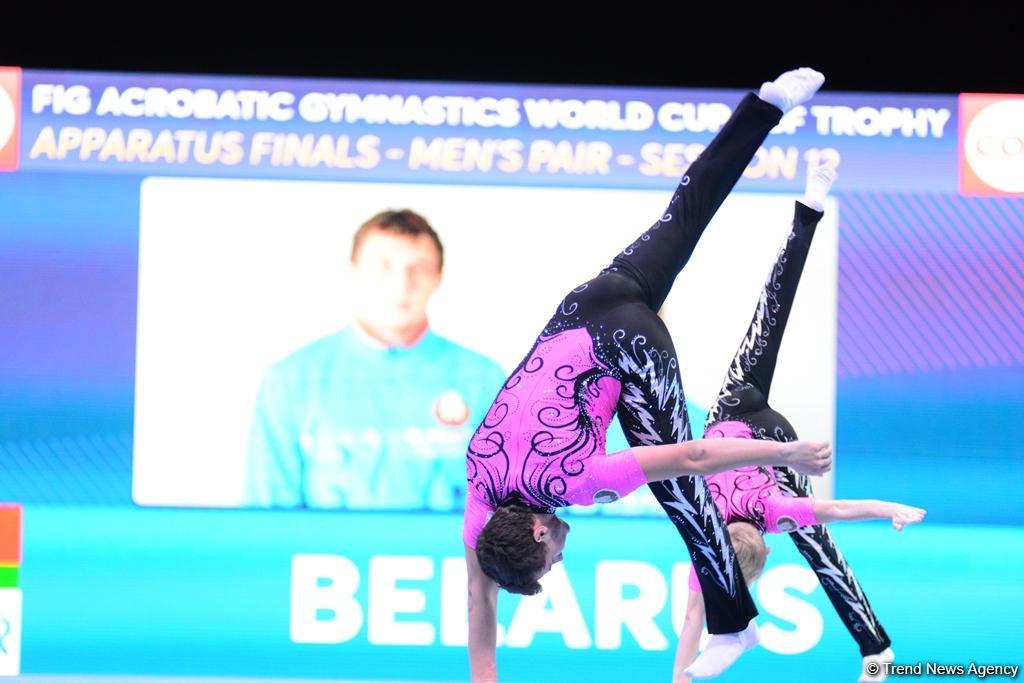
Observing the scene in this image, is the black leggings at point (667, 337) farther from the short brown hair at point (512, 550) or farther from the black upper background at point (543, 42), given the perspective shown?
the black upper background at point (543, 42)

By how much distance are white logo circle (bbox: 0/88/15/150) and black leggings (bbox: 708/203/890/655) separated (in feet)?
11.9

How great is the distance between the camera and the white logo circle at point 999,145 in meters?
5.51

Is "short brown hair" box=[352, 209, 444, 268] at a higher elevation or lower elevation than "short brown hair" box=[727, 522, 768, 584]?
higher

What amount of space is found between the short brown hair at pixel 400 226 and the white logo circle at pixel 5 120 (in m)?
1.74

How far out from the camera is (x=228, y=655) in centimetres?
557

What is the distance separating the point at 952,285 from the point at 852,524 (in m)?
1.25

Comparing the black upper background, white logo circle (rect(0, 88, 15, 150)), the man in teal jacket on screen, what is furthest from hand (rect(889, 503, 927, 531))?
white logo circle (rect(0, 88, 15, 150))

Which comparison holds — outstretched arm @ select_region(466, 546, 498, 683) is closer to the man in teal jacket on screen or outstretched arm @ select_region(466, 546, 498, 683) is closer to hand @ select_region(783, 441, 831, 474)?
hand @ select_region(783, 441, 831, 474)

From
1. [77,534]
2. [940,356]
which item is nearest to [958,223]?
[940,356]

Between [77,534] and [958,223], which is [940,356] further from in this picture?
[77,534]

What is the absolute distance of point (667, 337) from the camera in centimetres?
356

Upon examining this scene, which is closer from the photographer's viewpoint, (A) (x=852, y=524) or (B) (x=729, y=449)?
(B) (x=729, y=449)

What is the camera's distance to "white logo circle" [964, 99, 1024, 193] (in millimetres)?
5508

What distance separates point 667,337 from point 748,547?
3.41 feet
